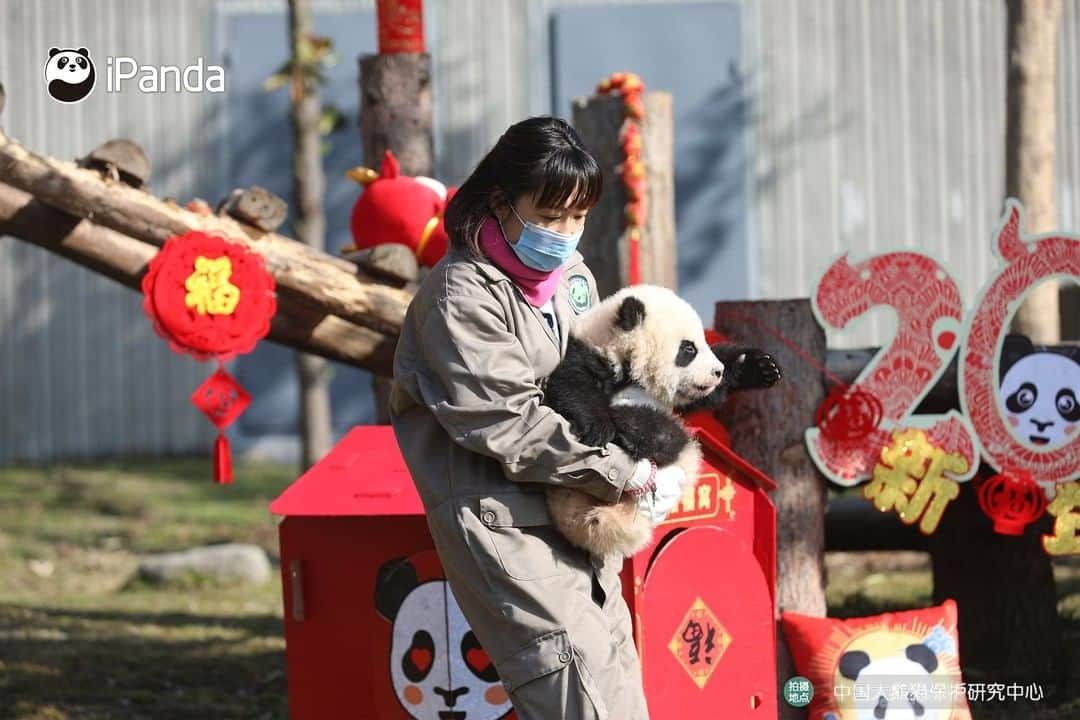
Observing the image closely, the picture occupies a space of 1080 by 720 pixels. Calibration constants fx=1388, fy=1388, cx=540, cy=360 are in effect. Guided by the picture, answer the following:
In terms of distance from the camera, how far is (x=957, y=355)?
4.89m

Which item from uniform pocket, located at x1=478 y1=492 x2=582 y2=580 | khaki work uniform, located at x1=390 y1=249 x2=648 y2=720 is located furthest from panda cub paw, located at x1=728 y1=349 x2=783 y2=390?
uniform pocket, located at x1=478 y1=492 x2=582 y2=580

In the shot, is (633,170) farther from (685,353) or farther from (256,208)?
(685,353)

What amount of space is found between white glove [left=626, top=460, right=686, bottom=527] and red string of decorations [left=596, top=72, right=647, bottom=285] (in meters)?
2.34

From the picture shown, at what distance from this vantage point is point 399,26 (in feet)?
19.2

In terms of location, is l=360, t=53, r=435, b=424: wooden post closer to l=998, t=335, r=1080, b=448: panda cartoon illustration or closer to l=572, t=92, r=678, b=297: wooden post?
l=572, t=92, r=678, b=297: wooden post

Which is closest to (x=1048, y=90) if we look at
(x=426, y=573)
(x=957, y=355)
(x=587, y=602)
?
(x=957, y=355)

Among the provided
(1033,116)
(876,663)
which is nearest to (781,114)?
(1033,116)

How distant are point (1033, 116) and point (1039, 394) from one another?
2218mm

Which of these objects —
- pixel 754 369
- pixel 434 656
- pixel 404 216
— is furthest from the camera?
pixel 404 216

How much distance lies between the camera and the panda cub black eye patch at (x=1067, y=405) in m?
4.83

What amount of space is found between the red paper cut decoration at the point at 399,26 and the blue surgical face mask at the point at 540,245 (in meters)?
3.18

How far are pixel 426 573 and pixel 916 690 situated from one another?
1.63 meters

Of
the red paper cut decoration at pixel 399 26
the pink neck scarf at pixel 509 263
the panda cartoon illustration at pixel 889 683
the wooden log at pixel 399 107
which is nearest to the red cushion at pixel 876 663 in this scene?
the panda cartoon illustration at pixel 889 683

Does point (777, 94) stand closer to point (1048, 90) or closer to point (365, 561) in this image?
point (1048, 90)
